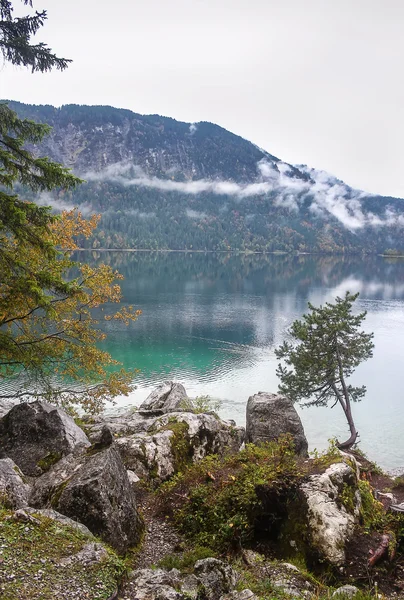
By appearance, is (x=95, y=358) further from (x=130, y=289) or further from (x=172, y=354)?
(x=130, y=289)

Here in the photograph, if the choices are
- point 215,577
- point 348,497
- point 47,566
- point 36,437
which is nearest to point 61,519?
point 47,566

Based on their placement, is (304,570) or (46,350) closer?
(304,570)

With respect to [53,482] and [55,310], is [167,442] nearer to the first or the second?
[53,482]

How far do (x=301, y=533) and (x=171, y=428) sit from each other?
22.1ft

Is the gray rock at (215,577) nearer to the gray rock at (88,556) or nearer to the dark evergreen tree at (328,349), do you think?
the gray rock at (88,556)

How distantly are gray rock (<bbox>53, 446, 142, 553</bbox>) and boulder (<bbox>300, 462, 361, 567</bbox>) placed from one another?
415 cm

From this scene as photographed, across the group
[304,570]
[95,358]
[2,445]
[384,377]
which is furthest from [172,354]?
[304,570]

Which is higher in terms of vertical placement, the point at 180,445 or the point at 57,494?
the point at 57,494

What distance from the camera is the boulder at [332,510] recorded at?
9125 mm

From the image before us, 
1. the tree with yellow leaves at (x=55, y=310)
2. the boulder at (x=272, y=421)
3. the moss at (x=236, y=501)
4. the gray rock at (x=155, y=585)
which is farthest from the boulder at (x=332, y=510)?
the boulder at (x=272, y=421)

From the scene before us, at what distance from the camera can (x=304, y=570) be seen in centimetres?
877

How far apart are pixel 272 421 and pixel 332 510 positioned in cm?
1124

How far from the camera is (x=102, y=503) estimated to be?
9148mm

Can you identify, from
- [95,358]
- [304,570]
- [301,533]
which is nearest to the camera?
[304,570]
